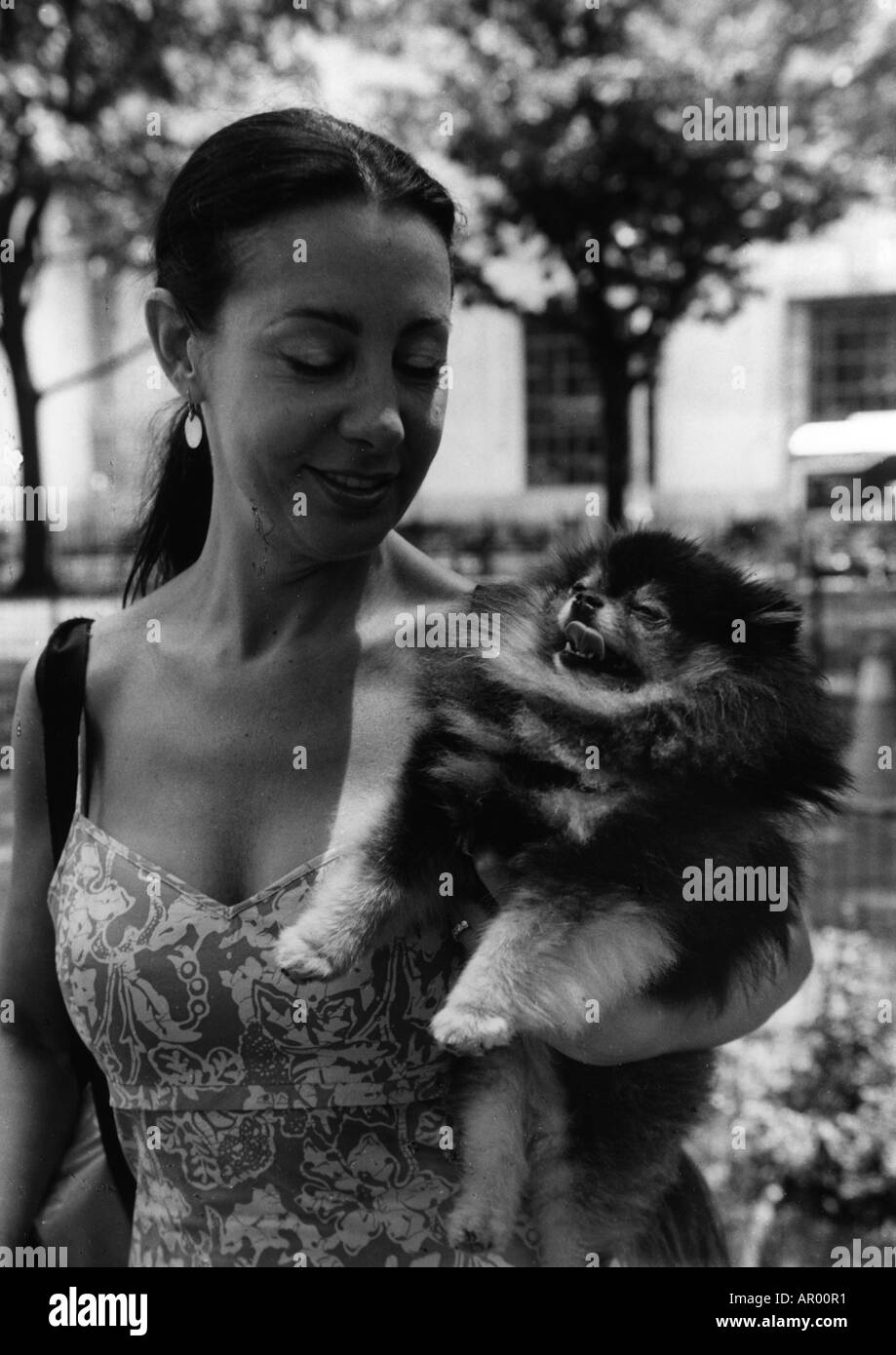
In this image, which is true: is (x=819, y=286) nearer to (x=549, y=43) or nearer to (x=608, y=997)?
(x=549, y=43)

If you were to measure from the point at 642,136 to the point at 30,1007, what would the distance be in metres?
2.66

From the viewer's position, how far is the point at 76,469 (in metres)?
2.44

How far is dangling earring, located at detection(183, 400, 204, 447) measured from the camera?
1611mm

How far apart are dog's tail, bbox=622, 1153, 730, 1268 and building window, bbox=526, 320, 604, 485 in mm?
1738

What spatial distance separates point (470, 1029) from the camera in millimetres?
1343

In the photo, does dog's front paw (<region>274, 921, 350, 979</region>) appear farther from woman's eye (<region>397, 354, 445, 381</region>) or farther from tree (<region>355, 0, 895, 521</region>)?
tree (<region>355, 0, 895, 521</region>)

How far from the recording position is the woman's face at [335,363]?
4.41ft

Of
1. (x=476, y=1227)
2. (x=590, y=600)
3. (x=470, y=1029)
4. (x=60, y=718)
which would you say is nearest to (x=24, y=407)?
(x=60, y=718)

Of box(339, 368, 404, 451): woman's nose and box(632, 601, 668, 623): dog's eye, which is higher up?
box(339, 368, 404, 451): woman's nose

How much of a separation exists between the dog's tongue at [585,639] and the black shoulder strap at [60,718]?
2.15 ft

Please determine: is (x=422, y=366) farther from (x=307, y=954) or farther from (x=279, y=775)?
(x=307, y=954)
